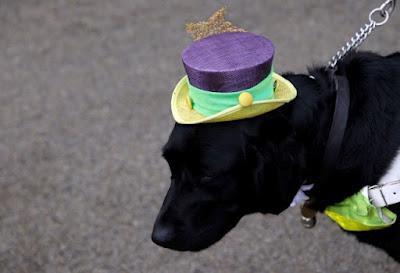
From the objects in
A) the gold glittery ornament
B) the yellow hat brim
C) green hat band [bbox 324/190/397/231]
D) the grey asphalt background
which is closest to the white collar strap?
green hat band [bbox 324/190/397/231]

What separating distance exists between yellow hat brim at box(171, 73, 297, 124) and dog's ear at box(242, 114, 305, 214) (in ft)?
0.18

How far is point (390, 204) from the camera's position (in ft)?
6.59

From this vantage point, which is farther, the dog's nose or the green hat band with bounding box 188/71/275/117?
the dog's nose

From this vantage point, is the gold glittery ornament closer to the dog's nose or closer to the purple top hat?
the purple top hat

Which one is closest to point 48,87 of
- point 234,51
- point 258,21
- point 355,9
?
point 258,21

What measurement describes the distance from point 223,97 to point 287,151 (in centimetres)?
29

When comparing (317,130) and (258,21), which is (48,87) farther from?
(317,130)

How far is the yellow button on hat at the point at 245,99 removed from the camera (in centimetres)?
178

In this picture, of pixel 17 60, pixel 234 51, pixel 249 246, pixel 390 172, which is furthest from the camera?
pixel 17 60

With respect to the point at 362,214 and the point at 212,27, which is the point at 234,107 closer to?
the point at 212,27

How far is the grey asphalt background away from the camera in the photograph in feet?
9.59

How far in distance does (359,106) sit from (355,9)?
304 cm

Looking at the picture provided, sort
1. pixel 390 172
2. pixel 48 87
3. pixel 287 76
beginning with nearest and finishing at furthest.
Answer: pixel 390 172 → pixel 287 76 → pixel 48 87

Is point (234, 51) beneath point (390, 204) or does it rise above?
above
